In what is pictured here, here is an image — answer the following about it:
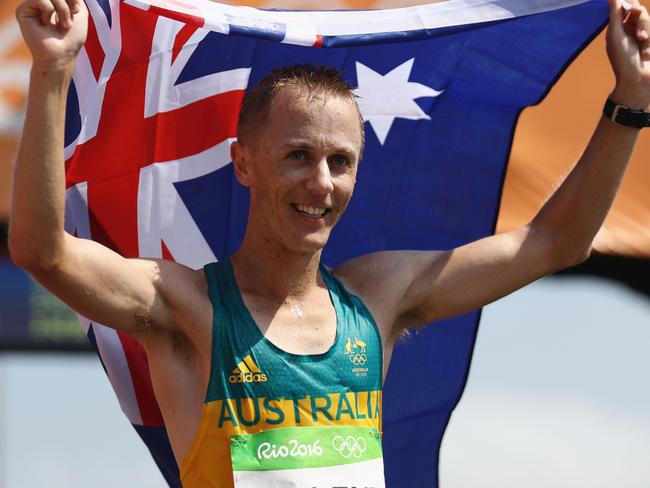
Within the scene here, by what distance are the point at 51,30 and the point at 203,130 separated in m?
1.68

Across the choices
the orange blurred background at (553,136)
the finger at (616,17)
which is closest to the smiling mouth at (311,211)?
the finger at (616,17)

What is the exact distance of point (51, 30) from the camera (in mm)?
3889

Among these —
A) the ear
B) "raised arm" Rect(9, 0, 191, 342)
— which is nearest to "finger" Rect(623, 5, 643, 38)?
the ear

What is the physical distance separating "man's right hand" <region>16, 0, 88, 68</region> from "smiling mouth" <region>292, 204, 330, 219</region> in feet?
2.94

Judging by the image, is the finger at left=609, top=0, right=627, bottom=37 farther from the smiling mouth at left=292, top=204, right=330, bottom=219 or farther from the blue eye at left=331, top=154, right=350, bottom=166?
the smiling mouth at left=292, top=204, right=330, bottom=219

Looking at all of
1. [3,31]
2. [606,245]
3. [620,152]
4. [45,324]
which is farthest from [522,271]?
[45,324]

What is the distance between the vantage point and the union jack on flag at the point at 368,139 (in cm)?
517

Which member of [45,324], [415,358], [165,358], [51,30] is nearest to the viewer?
[51,30]

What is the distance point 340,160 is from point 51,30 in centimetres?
104

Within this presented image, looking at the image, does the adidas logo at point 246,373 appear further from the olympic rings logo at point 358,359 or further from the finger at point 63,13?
the finger at point 63,13

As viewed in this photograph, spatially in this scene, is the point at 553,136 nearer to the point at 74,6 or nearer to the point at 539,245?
the point at 539,245

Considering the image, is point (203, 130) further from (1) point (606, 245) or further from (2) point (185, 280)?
(1) point (606, 245)

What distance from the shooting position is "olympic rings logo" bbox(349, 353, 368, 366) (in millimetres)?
4543

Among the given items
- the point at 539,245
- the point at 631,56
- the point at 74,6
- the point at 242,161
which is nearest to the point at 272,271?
the point at 242,161
